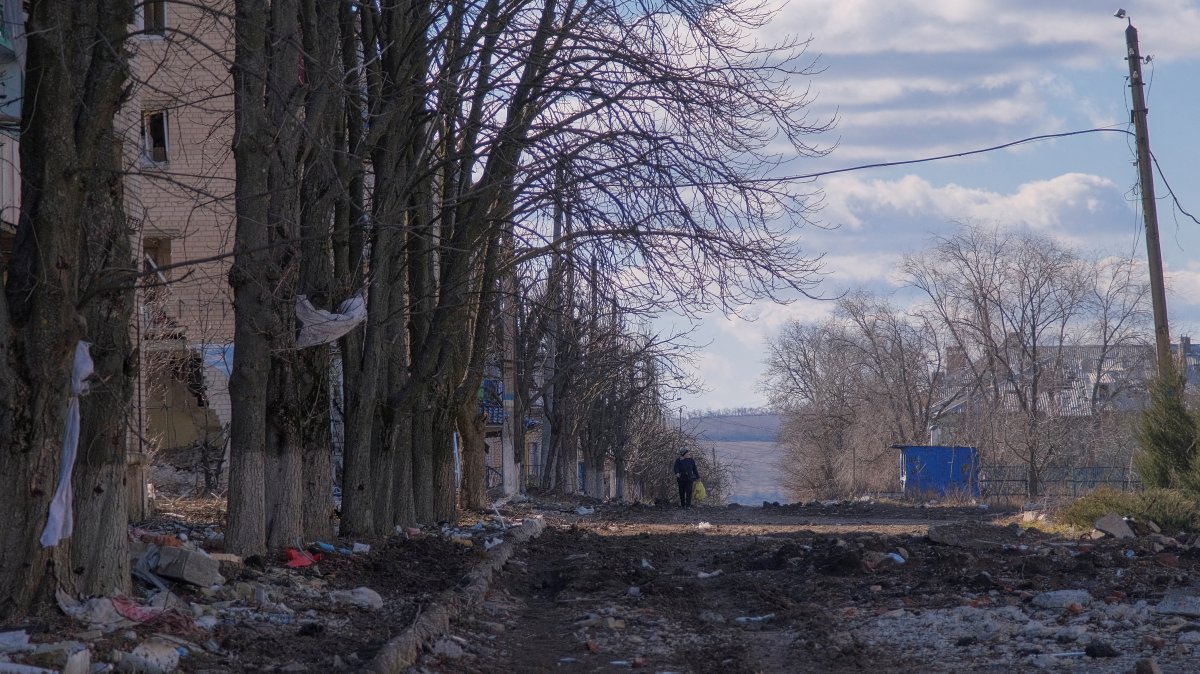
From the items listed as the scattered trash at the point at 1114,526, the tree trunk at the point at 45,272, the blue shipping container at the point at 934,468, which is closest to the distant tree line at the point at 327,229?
the tree trunk at the point at 45,272

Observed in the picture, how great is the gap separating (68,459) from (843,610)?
5819mm

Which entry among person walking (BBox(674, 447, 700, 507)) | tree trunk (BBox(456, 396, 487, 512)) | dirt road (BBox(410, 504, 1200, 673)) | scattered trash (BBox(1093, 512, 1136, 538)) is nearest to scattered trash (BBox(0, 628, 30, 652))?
dirt road (BBox(410, 504, 1200, 673))

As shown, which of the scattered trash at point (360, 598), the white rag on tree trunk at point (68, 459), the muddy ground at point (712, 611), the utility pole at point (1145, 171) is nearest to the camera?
the muddy ground at point (712, 611)

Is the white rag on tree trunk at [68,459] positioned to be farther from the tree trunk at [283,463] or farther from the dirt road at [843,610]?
the tree trunk at [283,463]

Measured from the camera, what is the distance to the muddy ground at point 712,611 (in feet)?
22.2

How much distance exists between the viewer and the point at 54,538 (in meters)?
6.91

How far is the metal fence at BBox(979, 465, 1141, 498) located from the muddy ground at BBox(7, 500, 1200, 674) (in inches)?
984

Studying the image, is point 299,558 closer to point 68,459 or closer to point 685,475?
point 68,459

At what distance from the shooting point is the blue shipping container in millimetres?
38375

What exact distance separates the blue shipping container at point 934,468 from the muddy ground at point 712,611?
2445 cm

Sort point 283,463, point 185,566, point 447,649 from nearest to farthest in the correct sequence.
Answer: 1. point 447,649
2. point 185,566
3. point 283,463

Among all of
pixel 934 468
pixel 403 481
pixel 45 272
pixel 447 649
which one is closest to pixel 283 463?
pixel 403 481

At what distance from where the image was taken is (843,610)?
908 centimetres

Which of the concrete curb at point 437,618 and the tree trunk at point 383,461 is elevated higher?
the tree trunk at point 383,461
